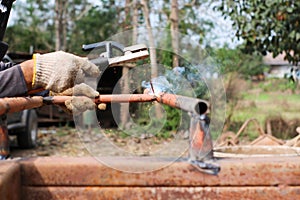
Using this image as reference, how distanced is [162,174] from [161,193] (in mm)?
87

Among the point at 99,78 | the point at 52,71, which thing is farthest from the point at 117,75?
the point at 52,71

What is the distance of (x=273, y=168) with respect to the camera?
203 cm

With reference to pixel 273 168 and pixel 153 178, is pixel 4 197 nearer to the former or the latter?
pixel 153 178

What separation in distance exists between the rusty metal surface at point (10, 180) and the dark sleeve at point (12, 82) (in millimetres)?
384

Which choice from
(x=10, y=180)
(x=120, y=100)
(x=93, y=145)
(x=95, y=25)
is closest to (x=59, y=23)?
(x=95, y=25)

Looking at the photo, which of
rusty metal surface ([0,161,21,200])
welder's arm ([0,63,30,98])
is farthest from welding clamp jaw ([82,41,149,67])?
rusty metal surface ([0,161,21,200])

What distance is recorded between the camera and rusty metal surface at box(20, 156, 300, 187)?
2.03 meters

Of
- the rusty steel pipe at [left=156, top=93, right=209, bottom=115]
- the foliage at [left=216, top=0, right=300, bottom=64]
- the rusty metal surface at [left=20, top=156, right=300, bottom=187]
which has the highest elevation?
the foliage at [left=216, top=0, right=300, bottom=64]

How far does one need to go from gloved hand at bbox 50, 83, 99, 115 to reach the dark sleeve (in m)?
0.16

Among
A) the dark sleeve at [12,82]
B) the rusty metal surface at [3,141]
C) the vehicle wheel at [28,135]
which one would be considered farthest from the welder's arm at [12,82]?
the vehicle wheel at [28,135]

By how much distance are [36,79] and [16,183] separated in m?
0.61

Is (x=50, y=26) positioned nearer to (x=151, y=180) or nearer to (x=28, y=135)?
(x=28, y=135)

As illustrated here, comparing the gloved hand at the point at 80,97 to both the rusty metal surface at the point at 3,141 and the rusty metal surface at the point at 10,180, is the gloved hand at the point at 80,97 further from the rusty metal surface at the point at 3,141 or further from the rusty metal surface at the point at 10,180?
the rusty metal surface at the point at 3,141

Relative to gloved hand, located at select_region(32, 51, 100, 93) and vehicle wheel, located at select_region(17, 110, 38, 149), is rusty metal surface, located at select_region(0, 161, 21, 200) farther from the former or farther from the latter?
vehicle wheel, located at select_region(17, 110, 38, 149)
